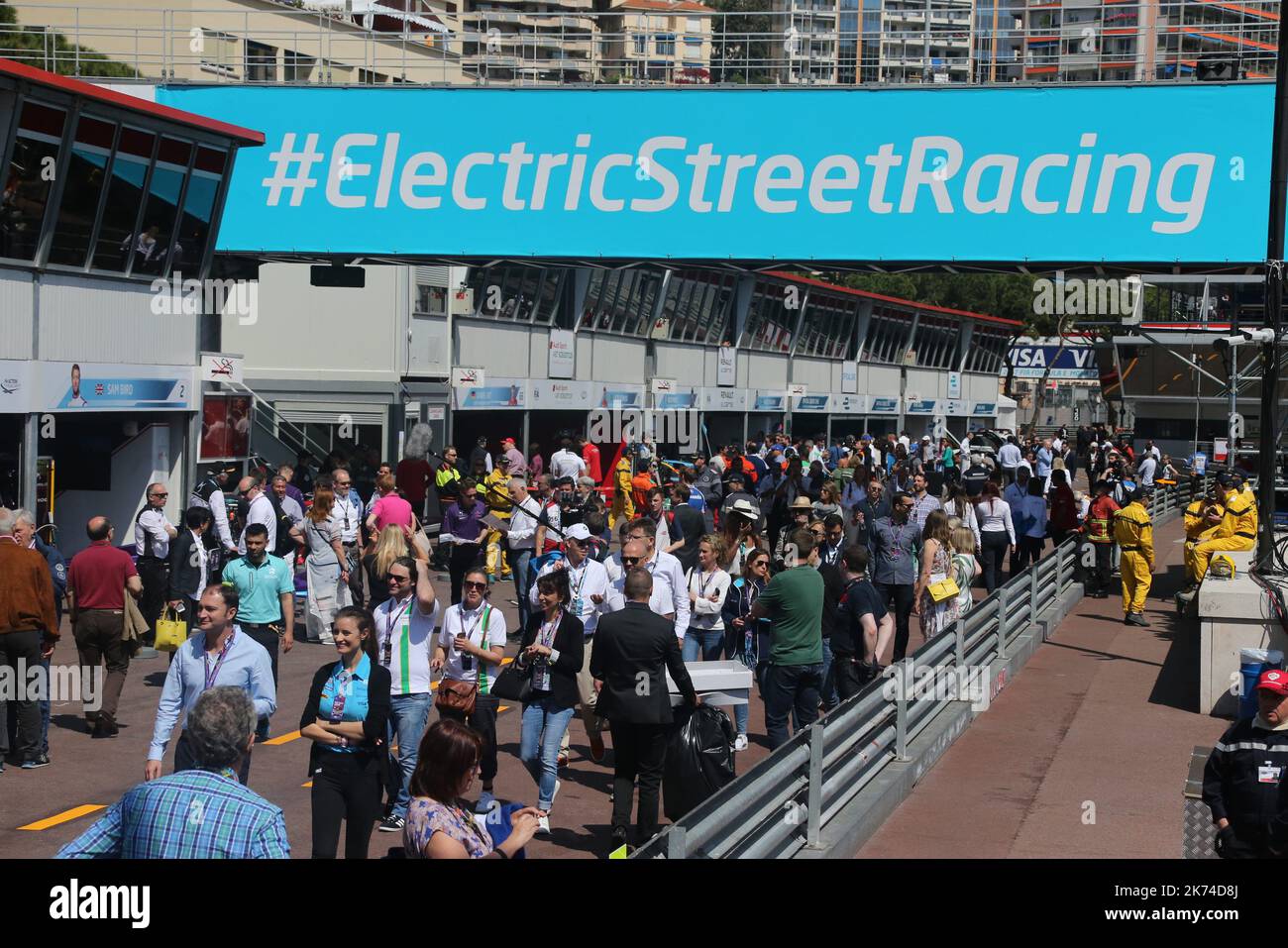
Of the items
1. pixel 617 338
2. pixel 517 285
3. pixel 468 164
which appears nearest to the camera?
pixel 468 164

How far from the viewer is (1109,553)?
73.0 feet

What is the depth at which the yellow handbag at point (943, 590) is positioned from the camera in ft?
47.8

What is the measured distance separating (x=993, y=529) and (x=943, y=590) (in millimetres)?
5728

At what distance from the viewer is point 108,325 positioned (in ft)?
66.4

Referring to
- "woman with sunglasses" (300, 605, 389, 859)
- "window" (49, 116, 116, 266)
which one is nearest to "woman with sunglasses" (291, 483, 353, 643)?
"window" (49, 116, 116, 266)

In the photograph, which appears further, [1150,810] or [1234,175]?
[1234,175]

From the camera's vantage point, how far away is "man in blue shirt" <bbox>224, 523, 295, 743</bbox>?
39.4 feet

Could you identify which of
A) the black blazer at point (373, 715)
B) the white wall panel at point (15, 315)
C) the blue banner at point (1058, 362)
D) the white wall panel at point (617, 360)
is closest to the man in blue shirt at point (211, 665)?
the black blazer at point (373, 715)

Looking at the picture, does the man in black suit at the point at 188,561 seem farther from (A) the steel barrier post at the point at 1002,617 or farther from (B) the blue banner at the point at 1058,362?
(B) the blue banner at the point at 1058,362
